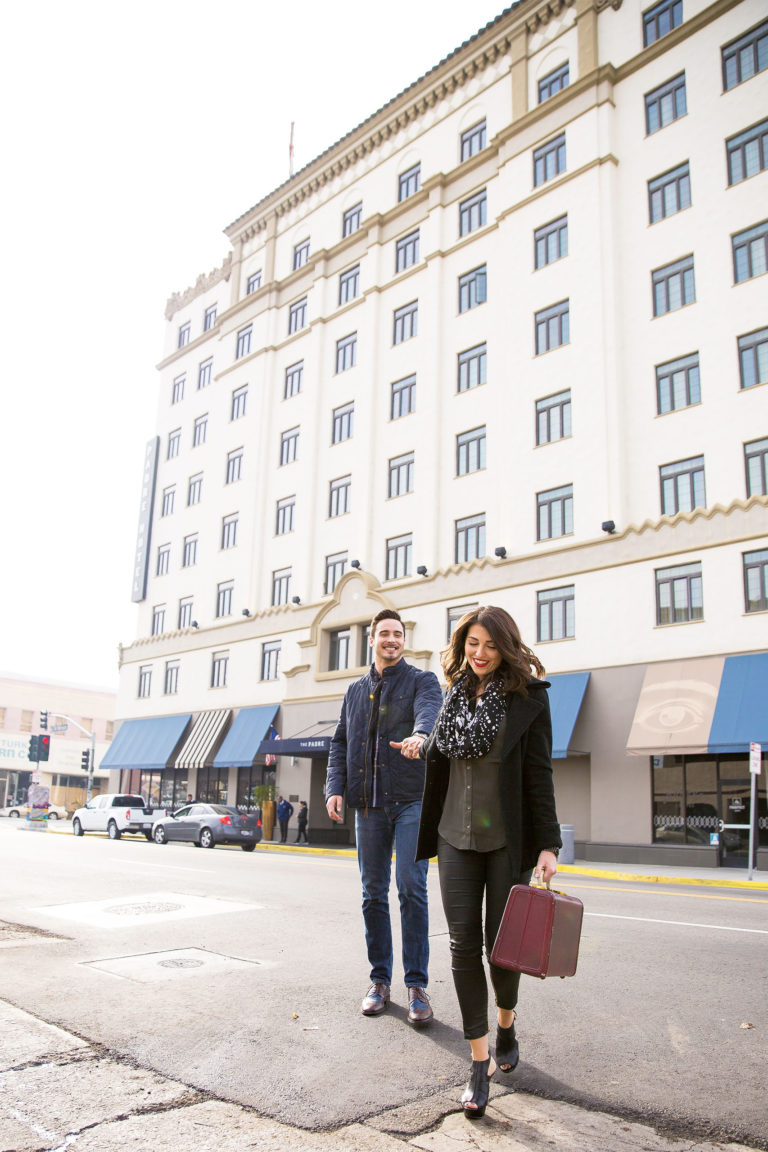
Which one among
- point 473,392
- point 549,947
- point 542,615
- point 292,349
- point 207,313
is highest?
point 207,313

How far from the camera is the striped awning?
111 ft

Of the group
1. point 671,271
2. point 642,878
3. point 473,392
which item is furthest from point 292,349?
point 642,878

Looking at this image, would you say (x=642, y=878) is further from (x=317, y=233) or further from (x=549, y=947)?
(x=317, y=233)

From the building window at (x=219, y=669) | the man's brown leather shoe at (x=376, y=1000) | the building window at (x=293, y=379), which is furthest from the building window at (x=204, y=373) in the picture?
the man's brown leather shoe at (x=376, y=1000)

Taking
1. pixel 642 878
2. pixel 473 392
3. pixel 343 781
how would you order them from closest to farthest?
pixel 343 781
pixel 642 878
pixel 473 392

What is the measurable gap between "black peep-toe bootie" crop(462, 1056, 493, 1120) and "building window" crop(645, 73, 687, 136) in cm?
2685

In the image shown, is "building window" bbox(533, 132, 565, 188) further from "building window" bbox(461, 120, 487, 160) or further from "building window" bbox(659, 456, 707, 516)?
"building window" bbox(659, 456, 707, 516)

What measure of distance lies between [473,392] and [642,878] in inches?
634

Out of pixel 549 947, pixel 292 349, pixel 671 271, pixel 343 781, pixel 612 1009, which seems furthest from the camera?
pixel 292 349

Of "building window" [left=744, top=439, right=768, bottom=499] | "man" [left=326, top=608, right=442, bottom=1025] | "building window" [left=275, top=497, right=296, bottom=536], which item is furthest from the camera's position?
"building window" [left=275, top=497, right=296, bottom=536]

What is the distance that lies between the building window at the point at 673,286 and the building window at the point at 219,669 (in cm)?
2065

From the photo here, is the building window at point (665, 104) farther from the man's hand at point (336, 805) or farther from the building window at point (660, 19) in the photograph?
the man's hand at point (336, 805)

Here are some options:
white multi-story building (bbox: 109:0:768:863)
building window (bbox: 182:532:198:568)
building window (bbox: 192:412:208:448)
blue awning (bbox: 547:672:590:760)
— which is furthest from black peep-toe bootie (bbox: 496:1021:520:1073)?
building window (bbox: 192:412:208:448)

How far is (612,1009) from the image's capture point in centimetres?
482
